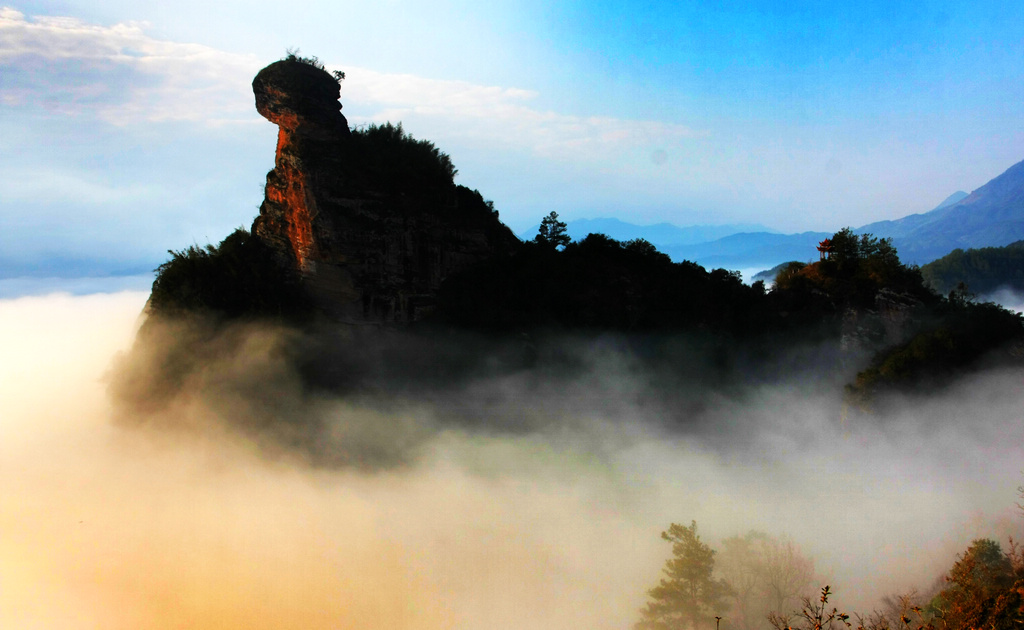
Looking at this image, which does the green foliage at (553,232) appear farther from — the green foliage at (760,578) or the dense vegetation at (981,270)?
the dense vegetation at (981,270)

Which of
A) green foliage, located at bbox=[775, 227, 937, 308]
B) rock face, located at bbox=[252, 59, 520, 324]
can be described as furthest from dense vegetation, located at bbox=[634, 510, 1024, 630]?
rock face, located at bbox=[252, 59, 520, 324]

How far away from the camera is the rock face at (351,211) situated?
2638 centimetres

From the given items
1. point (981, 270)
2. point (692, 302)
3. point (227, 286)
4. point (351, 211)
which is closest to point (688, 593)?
point (692, 302)

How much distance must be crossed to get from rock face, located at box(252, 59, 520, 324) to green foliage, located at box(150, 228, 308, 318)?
0.95 meters

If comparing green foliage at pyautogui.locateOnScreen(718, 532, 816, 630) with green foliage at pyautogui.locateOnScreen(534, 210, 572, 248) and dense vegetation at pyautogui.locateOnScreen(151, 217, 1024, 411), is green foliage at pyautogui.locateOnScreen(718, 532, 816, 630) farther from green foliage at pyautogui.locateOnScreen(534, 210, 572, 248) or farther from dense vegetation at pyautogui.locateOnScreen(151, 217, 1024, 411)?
green foliage at pyautogui.locateOnScreen(534, 210, 572, 248)

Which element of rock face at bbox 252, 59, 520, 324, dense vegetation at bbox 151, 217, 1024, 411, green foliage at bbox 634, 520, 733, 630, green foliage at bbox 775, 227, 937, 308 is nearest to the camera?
green foliage at bbox 634, 520, 733, 630

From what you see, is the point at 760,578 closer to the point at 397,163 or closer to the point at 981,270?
the point at 397,163

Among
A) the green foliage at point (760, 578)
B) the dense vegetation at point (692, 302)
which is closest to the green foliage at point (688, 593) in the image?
the green foliage at point (760, 578)

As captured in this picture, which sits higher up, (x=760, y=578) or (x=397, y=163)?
(x=397, y=163)

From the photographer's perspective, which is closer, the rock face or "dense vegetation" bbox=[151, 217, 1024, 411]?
"dense vegetation" bbox=[151, 217, 1024, 411]

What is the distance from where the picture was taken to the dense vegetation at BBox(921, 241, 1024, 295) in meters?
88.4

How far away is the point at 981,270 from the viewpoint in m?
90.4

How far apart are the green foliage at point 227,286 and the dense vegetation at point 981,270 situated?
95882mm

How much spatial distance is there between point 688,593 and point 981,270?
327ft
